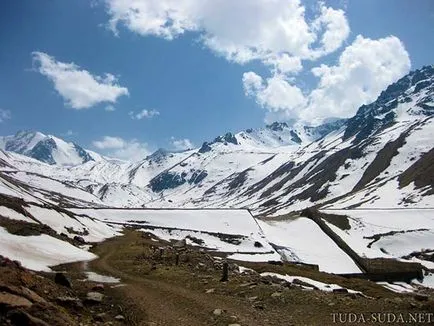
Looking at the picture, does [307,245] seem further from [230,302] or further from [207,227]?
[230,302]

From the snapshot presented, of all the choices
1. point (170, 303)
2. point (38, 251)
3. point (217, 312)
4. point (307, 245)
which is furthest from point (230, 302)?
point (307, 245)

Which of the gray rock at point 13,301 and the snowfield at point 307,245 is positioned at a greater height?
the snowfield at point 307,245

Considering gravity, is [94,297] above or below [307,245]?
below

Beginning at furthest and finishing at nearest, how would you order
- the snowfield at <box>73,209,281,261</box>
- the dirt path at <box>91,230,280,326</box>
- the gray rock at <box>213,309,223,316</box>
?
the snowfield at <box>73,209,281,261</box>, the gray rock at <box>213,309,223,316</box>, the dirt path at <box>91,230,280,326</box>

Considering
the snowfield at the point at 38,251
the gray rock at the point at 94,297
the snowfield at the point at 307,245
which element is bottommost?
the gray rock at the point at 94,297

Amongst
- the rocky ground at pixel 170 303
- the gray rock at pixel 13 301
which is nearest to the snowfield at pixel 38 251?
the rocky ground at pixel 170 303

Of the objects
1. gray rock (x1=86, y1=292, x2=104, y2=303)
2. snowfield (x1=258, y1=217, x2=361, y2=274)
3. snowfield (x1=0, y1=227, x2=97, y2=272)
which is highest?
snowfield (x1=258, y1=217, x2=361, y2=274)

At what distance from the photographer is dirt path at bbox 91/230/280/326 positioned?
61.7 ft

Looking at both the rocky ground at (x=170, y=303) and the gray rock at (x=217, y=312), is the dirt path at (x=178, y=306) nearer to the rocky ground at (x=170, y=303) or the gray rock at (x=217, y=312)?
the rocky ground at (x=170, y=303)

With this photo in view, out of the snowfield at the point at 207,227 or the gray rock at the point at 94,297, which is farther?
the snowfield at the point at 207,227

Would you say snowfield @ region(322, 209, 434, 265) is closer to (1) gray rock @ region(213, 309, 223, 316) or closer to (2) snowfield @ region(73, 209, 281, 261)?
(2) snowfield @ region(73, 209, 281, 261)

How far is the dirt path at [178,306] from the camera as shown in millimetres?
18797

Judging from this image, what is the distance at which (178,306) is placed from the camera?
21312 millimetres

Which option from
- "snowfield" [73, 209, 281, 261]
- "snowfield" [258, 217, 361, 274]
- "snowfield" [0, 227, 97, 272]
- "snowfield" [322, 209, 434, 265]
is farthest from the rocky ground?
"snowfield" [322, 209, 434, 265]
